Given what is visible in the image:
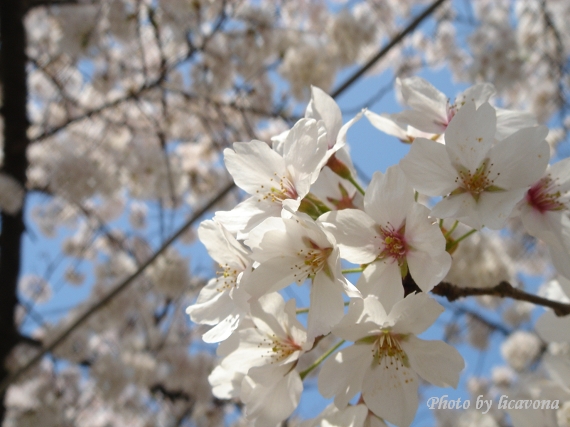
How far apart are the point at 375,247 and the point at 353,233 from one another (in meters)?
0.04

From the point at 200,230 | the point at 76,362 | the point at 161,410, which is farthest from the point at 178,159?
the point at 200,230

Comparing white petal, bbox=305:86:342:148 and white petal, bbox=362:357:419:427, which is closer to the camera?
white petal, bbox=362:357:419:427

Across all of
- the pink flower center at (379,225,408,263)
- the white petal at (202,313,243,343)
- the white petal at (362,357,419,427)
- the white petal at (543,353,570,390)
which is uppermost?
the pink flower center at (379,225,408,263)

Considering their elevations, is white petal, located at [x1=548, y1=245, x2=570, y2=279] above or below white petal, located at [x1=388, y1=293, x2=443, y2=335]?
below

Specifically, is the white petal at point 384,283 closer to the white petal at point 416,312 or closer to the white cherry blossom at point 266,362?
the white petal at point 416,312

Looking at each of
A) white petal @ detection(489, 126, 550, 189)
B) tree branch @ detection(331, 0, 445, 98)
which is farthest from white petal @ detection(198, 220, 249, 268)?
tree branch @ detection(331, 0, 445, 98)

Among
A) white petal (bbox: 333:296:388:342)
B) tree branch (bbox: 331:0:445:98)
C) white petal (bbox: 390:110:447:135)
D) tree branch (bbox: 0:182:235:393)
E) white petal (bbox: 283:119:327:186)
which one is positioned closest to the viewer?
white petal (bbox: 333:296:388:342)

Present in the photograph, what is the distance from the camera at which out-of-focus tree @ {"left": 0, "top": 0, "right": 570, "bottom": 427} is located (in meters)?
2.59

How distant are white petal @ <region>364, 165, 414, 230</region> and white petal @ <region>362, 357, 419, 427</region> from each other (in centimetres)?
23

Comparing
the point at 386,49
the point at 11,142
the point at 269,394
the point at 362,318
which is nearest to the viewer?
the point at 362,318

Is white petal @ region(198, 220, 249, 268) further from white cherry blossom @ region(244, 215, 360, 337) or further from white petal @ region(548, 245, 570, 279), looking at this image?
white petal @ region(548, 245, 570, 279)

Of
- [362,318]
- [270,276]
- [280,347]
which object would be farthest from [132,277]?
[362,318]

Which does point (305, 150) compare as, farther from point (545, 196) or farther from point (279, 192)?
point (545, 196)

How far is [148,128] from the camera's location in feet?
10.7
